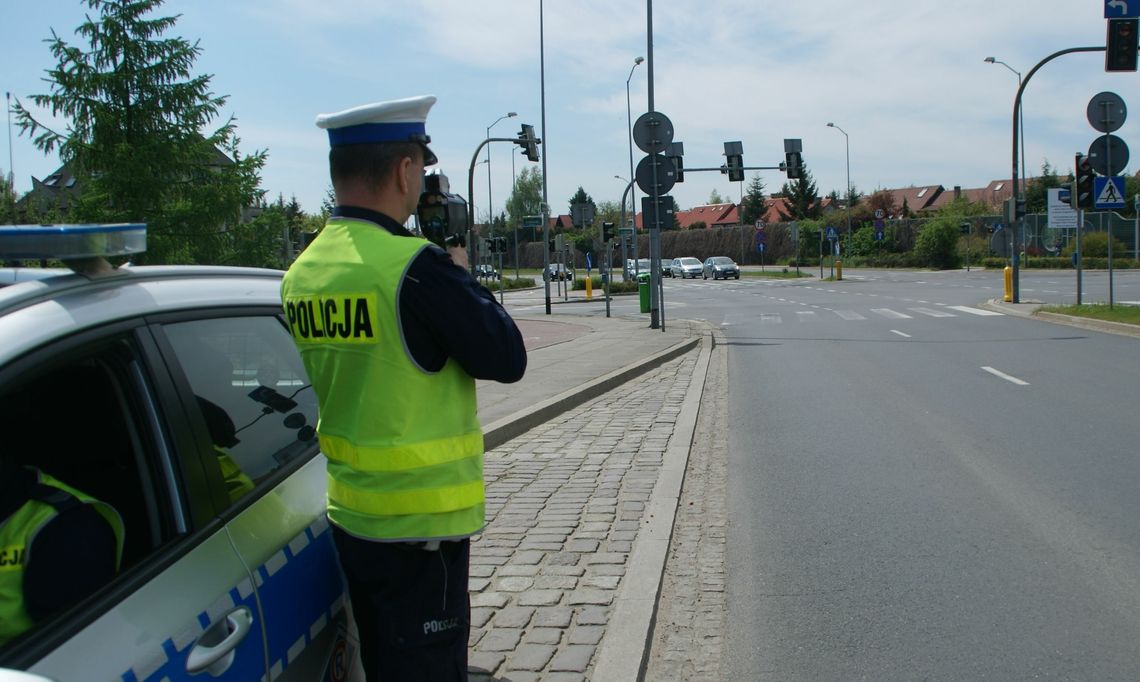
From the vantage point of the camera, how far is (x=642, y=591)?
14.8 feet

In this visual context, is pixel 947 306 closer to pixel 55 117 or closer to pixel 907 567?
pixel 55 117

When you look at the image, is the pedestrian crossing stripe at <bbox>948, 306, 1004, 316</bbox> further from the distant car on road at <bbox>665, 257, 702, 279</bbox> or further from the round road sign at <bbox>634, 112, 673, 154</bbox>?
the distant car on road at <bbox>665, 257, 702, 279</bbox>

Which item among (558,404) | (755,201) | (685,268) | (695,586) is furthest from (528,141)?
(755,201)

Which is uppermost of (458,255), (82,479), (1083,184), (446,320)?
(1083,184)

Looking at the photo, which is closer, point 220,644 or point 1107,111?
point 220,644

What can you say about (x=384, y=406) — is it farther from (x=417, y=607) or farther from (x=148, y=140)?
(x=148, y=140)

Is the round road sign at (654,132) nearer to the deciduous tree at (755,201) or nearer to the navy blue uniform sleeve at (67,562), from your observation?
the navy blue uniform sleeve at (67,562)

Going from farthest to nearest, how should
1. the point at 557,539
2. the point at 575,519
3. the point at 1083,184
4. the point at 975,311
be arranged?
the point at 975,311
the point at 1083,184
the point at 575,519
the point at 557,539

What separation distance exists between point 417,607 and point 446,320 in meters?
0.69

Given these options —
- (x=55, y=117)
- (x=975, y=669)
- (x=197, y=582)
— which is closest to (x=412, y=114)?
(x=197, y=582)

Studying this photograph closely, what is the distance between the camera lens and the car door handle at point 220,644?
196 cm

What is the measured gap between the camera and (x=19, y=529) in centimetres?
201

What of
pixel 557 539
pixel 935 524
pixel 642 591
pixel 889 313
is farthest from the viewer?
pixel 889 313

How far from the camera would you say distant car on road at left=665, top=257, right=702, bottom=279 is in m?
69.3
